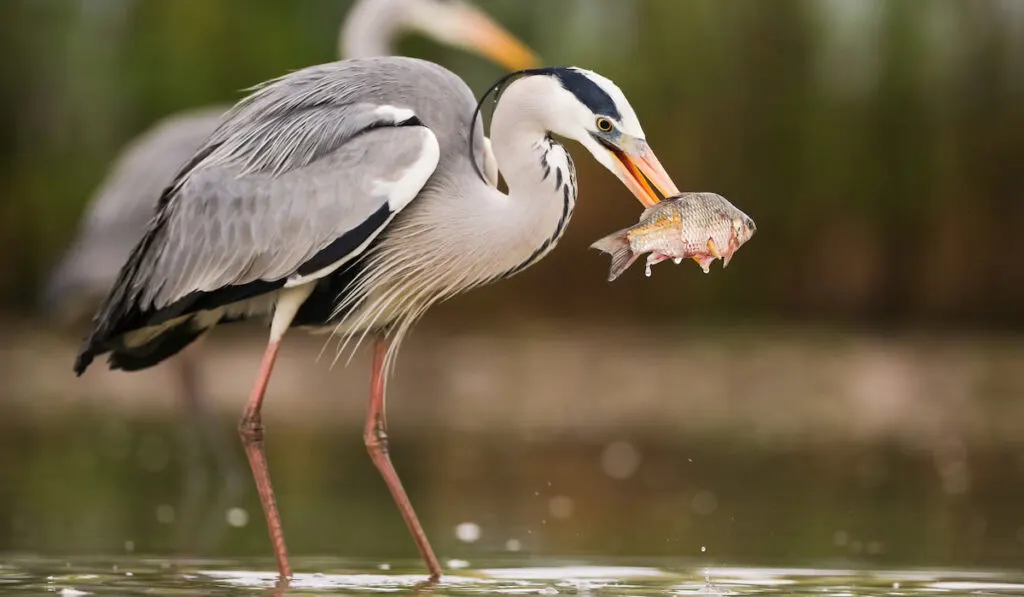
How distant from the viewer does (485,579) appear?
20.5 ft

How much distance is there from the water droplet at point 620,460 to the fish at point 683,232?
165 inches

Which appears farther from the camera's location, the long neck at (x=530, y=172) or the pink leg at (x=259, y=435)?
the pink leg at (x=259, y=435)

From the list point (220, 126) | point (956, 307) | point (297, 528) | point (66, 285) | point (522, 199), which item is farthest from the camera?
point (956, 307)

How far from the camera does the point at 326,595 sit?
18.4ft

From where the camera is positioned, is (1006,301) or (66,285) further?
(1006,301)

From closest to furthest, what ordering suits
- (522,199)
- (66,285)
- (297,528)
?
(522,199) < (297,528) < (66,285)

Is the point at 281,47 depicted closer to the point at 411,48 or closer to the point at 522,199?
the point at 411,48

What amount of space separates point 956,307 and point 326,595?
911 cm

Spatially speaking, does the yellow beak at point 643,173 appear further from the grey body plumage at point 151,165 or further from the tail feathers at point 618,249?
the grey body plumage at point 151,165

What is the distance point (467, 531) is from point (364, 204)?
1.82 meters

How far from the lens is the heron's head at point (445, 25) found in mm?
10469

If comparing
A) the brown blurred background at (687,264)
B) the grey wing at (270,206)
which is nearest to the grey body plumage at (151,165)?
the brown blurred background at (687,264)

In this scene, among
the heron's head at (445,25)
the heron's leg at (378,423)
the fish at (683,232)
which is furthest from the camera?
the heron's head at (445,25)

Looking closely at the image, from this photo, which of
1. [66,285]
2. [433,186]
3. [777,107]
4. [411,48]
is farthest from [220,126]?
[777,107]
